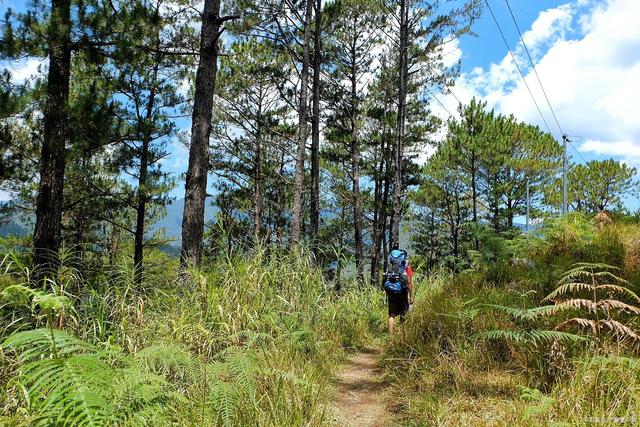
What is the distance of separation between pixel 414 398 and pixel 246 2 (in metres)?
10.5

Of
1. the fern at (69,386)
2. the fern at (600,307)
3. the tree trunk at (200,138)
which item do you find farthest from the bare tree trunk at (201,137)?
the fern at (600,307)

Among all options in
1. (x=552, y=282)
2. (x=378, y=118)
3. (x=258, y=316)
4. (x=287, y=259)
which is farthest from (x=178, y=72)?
(x=552, y=282)

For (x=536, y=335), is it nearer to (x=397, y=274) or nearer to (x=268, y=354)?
(x=268, y=354)

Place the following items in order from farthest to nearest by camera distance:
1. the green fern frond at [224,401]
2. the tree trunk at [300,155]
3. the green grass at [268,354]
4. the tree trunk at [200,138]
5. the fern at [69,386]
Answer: the tree trunk at [300,155]
the tree trunk at [200,138]
the green fern frond at [224,401]
the green grass at [268,354]
the fern at [69,386]

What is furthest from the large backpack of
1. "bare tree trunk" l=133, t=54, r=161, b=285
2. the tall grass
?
"bare tree trunk" l=133, t=54, r=161, b=285

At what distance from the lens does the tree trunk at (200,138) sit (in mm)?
5488

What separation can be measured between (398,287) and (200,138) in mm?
3635

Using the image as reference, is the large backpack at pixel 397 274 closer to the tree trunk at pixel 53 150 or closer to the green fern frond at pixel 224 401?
the green fern frond at pixel 224 401

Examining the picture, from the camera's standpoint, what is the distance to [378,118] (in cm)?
2027

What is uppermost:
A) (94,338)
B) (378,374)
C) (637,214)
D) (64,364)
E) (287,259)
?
(637,214)

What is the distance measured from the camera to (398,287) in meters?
6.09

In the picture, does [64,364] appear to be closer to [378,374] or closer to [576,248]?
[378,374]

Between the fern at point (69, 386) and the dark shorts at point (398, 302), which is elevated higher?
the fern at point (69, 386)

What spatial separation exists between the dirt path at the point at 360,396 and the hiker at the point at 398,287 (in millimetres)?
1249
